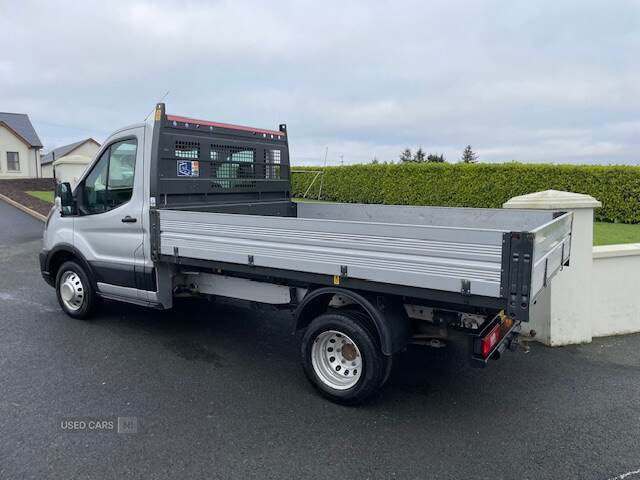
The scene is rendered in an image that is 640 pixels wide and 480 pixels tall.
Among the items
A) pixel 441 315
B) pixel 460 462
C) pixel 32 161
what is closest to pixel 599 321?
pixel 441 315

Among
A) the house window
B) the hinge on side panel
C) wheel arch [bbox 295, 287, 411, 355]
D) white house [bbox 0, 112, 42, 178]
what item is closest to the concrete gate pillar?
wheel arch [bbox 295, 287, 411, 355]

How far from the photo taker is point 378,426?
376 cm

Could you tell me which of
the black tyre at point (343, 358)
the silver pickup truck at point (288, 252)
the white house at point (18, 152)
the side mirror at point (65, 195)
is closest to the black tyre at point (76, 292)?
the silver pickup truck at point (288, 252)

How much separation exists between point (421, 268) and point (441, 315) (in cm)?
57

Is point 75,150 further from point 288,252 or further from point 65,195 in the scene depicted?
point 288,252

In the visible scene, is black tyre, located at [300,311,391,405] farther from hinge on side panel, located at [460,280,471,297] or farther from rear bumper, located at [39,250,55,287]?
rear bumper, located at [39,250,55,287]

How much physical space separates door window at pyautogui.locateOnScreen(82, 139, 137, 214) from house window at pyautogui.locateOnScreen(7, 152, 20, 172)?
145 ft

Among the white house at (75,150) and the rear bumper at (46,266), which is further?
the white house at (75,150)

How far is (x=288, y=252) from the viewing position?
4055mm

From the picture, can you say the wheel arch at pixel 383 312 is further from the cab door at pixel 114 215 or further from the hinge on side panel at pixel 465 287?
the cab door at pixel 114 215

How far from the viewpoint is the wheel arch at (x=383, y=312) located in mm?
3738

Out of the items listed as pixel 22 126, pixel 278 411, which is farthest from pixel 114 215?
pixel 22 126

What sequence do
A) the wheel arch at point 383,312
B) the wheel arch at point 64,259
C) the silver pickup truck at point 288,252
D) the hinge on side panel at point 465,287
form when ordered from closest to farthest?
1. the hinge on side panel at point 465,287
2. the silver pickup truck at point 288,252
3. the wheel arch at point 383,312
4. the wheel arch at point 64,259

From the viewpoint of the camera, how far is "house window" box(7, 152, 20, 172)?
42.7 meters
